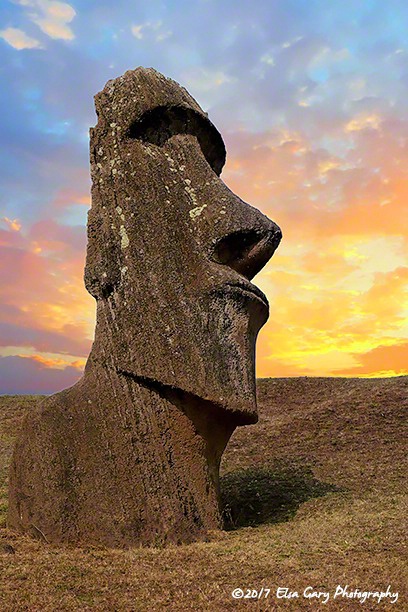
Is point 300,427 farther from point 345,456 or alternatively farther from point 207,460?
point 207,460

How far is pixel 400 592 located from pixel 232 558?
51.5 inches

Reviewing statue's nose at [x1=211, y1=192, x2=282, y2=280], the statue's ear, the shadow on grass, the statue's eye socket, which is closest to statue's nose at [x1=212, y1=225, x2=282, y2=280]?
statue's nose at [x1=211, y1=192, x2=282, y2=280]

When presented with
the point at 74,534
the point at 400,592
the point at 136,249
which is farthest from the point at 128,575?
the point at 136,249

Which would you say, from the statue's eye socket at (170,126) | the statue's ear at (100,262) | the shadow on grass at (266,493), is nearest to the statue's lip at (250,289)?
the statue's ear at (100,262)

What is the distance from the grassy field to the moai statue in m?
0.33

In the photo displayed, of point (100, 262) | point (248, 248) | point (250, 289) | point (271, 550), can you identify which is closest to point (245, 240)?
point (248, 248)

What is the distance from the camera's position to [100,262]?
238 inches

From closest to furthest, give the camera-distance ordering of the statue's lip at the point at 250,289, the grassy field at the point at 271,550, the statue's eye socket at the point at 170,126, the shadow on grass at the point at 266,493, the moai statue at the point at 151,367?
the grassy field at the point at 271,550, the moai statue at the point at 151,367, the statue's lip at the point at 250,289, the statue's eye socket at the point at 170,126, the shadow on grass at the point at 266,493

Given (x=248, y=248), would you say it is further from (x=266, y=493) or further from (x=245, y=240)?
(x=266, y=493)

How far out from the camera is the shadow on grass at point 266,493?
22.0 feet

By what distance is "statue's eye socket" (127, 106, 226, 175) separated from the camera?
6340 millimetres

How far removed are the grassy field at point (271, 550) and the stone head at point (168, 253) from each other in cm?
130

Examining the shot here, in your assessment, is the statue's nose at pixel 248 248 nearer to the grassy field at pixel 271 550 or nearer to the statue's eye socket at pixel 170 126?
the statue's eye socket at pixel 170 126

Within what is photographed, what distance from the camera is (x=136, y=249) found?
5930 millimetres
